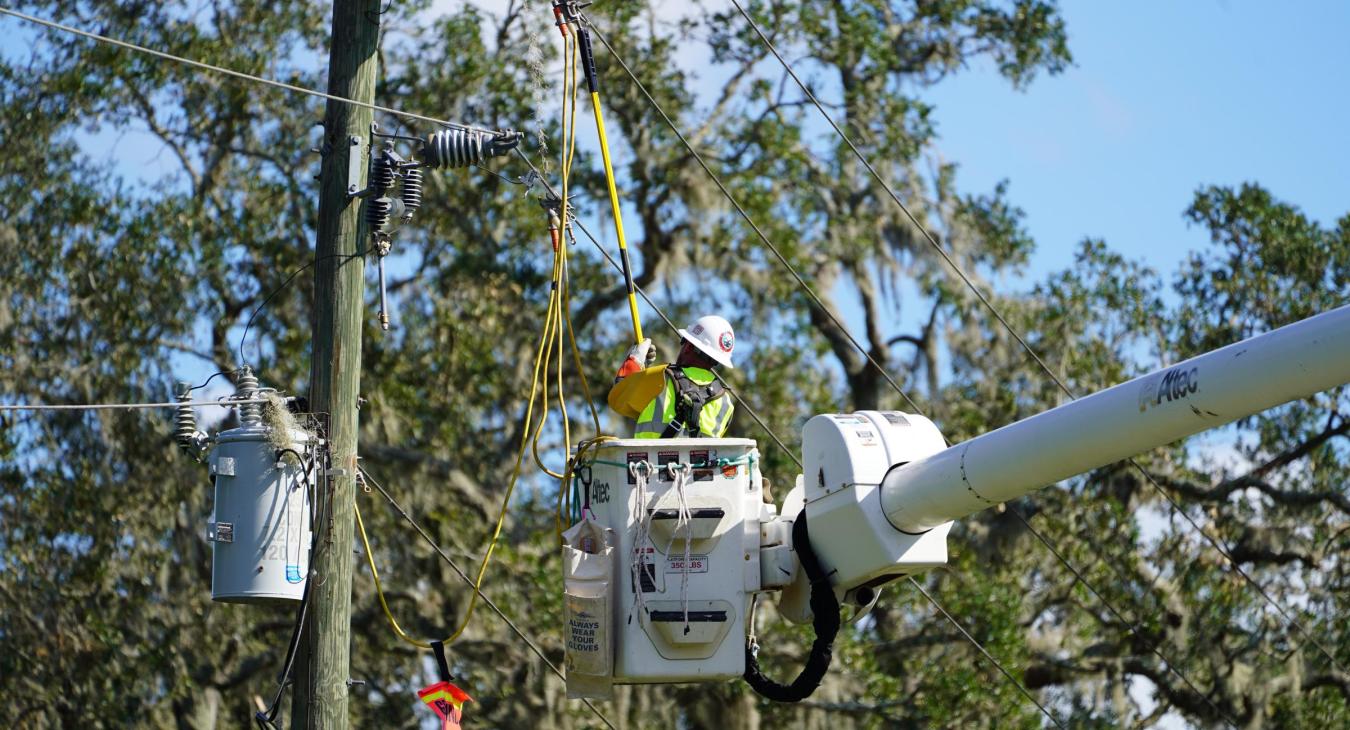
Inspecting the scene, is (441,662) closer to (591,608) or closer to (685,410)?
(591,608)

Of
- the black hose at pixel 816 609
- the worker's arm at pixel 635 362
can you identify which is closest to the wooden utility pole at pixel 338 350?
the worker's arm at pixel 635 362

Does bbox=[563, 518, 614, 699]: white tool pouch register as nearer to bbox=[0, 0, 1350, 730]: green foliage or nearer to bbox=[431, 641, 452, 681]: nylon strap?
bbox=[431, 641, 452, 681]: nylon strap

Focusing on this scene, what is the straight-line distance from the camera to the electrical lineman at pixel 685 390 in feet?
31.1

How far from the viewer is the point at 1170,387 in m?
7.24

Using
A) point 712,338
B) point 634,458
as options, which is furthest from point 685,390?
Result: point 634,458

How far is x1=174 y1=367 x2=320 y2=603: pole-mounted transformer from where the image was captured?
9242 millimetres

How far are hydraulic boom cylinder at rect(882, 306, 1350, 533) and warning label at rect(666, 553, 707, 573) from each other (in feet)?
3.09

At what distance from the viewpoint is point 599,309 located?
19.5m

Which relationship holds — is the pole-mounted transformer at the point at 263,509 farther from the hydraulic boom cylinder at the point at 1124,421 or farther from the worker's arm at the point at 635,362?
the hydraulic boom cylinder at the point at 1124,421

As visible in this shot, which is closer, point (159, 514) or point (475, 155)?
point (475, 155)

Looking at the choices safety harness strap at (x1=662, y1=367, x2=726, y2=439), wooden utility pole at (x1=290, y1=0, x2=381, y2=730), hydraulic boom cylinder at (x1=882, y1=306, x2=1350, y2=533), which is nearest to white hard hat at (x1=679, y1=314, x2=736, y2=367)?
safety harness strap at (x1=662, y1=367, x2=726, y2=439)

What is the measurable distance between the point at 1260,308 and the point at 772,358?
4683mm

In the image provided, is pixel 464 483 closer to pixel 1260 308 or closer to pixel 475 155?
pixel 1260 308

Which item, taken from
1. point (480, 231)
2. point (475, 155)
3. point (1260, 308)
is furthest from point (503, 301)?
point (475, 155)
